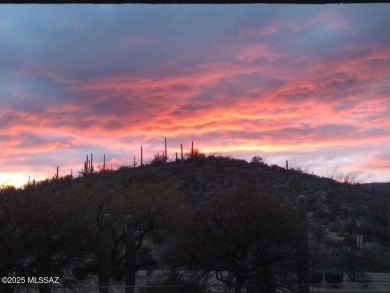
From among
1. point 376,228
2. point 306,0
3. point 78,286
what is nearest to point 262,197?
point 78,286

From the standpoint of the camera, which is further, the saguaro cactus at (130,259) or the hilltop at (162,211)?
the saguaro cactus at (130,259)

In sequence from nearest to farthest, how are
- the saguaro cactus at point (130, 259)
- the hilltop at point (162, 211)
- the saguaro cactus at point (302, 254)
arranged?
the hilltop at point (162, 211) < the saguaro cactus at point (302, 254) < the saguaro cactus at point (130, 259)

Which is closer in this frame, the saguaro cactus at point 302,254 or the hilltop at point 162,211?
the hilltop at point 162,211

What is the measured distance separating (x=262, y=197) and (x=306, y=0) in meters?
21.4

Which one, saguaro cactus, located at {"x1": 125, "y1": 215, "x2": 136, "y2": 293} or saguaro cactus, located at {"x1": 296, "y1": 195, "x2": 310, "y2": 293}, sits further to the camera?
saguaro cactus, located at {"x1": 125, "y1": 215, "x2": 136, "y2": 293}

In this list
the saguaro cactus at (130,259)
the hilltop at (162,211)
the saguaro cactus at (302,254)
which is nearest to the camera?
the hilltop at (162,211)

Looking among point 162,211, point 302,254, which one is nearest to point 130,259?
point 302,254

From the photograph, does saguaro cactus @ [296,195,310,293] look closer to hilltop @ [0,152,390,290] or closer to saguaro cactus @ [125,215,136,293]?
hilltop @ [0,152,390,290]

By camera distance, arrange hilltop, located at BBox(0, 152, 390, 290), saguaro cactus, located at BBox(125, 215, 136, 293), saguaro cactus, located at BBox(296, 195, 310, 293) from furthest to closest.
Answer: saguaro cactus, located at BBox(125, 215, 136, 293), saguaro cactus, located at BBox(296, 195, 310, 293), hilltop, located at BBox(0, 152, 390, 290)

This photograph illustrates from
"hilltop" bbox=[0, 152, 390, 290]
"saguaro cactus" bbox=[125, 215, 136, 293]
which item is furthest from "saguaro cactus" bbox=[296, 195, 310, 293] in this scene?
"saguaro cactus" bbox=[125, 215, 136, 293]

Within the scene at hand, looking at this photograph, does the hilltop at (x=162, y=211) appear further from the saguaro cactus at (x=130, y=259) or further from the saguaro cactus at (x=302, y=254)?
the saguaro cactus at (x=130, y=259)

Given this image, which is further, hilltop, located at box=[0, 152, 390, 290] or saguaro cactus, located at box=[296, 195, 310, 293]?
saguaro cactus, located at box=[296, 195, 310, 293]

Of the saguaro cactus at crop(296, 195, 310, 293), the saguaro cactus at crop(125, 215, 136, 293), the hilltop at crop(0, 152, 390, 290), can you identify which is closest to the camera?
the hilltop at crop(0, 152, 390, 290)

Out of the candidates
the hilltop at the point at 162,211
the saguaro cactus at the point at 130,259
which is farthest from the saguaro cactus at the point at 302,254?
the saguaro cactus at the point at 130,259
